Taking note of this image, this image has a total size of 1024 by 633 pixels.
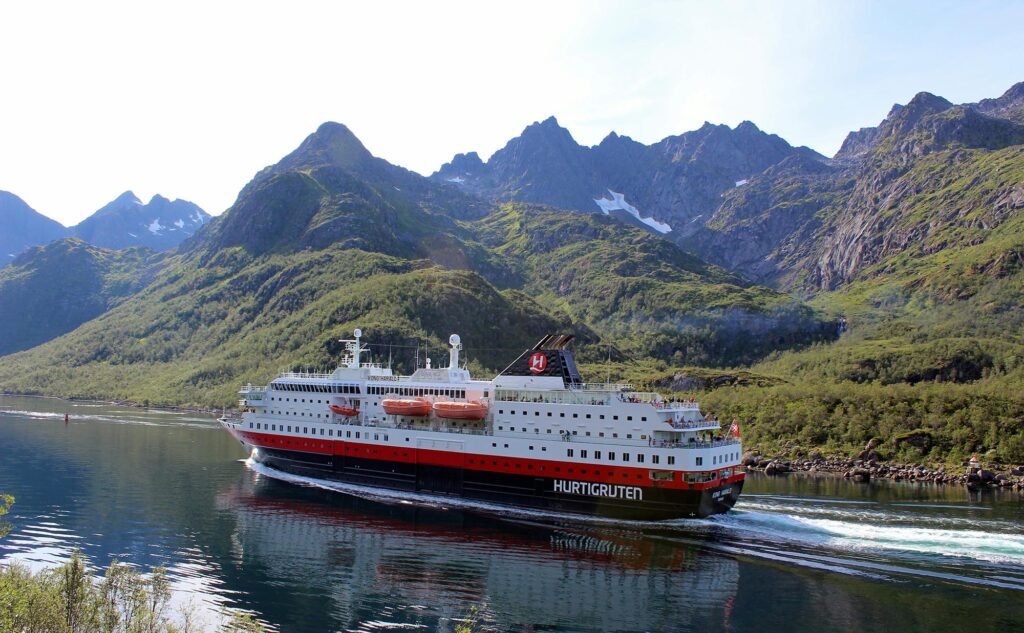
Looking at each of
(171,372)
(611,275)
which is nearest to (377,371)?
(171,372)

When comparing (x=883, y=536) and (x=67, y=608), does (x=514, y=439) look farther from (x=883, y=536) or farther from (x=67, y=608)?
(x=67, y=608)

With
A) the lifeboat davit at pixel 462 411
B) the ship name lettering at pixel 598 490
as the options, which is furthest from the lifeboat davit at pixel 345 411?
the ship name lettering at pixel 598 490

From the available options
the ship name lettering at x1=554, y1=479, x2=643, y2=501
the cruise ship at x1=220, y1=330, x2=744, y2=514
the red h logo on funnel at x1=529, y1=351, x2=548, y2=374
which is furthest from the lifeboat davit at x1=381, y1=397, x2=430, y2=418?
the ship name lettering at x1=554, y1=479, x2=643, y2=501

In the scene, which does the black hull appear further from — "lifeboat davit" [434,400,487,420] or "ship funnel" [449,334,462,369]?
"ship funnel" [449,334,462,369]

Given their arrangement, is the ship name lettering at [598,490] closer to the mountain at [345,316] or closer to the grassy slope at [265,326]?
the mountain at [345,316]

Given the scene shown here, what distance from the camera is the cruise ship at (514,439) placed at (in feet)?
121

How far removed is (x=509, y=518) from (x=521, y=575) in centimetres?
867

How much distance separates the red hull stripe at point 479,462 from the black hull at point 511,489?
31 cm

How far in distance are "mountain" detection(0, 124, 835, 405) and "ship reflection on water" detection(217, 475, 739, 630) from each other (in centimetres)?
7400

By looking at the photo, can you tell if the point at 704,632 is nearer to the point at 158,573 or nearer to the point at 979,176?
the point at 158,573

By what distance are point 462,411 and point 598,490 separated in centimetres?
955

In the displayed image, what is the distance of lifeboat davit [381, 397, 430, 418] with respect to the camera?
44188mm

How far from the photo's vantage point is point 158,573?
62.4 ft

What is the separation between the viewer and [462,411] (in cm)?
4216
